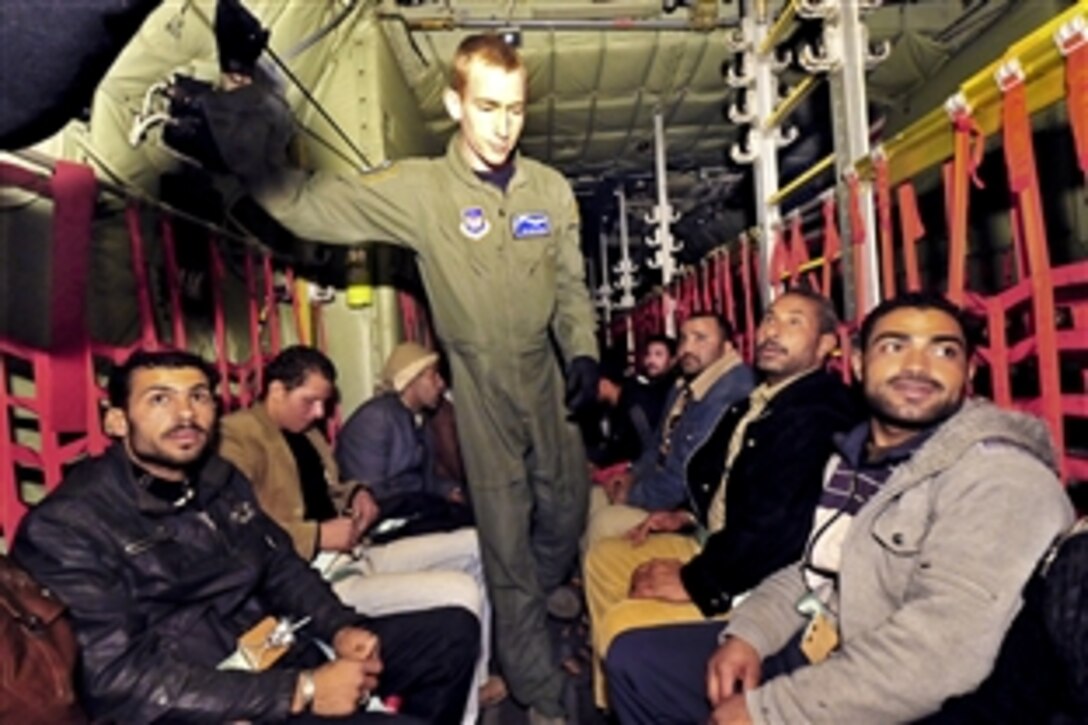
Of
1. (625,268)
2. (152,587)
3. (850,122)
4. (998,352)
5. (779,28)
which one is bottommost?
(152,587)

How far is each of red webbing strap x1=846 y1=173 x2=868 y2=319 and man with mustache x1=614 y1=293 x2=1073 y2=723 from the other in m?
0.57

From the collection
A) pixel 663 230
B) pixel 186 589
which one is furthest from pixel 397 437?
pixel 663 230

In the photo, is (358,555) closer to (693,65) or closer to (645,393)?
(645,393)

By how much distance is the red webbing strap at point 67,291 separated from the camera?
2.16 metres

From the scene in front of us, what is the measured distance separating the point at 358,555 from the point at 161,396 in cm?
140

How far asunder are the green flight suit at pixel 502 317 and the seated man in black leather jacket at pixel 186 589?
1.25 feet

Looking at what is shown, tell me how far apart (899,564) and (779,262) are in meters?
2.04

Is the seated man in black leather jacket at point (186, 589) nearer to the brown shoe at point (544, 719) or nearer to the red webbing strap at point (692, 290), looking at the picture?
the brown shoe at point (544, 719)

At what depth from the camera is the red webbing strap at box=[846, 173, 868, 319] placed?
2553mm

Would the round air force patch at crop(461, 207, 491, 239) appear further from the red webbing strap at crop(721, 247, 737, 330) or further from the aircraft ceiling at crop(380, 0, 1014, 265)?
the aircraft ceiling at crop(380, 0, 1014, 265)

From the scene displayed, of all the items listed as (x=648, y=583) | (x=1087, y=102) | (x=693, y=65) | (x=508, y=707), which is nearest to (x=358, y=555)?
(x=508, y=707)

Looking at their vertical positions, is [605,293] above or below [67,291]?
above

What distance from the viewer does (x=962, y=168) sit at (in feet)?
6.14

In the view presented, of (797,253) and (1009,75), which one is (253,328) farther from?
(1009,75)
